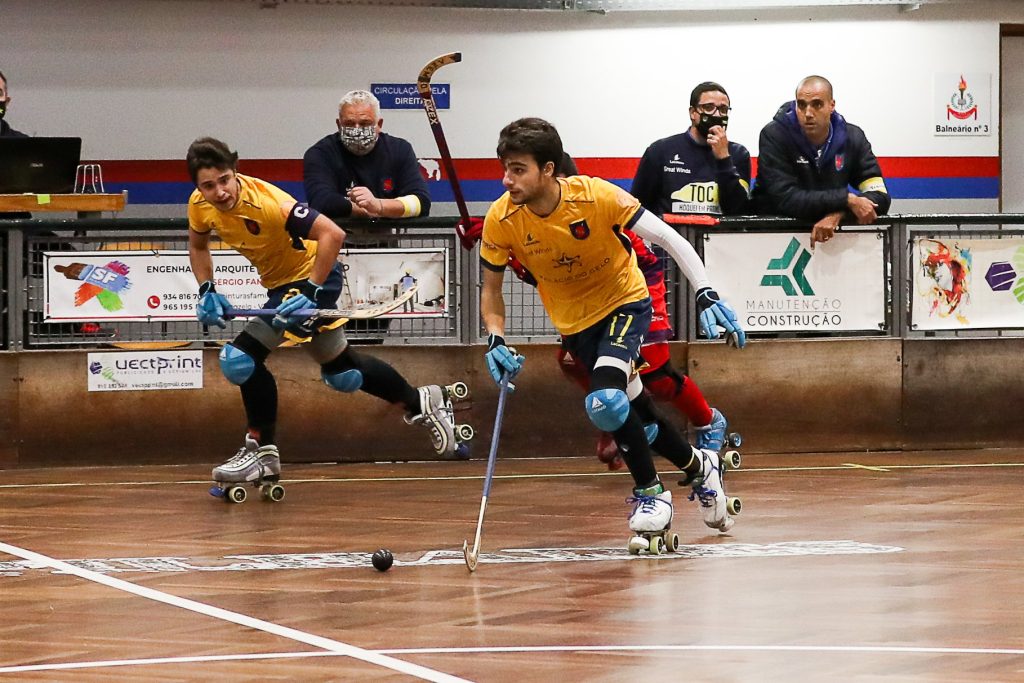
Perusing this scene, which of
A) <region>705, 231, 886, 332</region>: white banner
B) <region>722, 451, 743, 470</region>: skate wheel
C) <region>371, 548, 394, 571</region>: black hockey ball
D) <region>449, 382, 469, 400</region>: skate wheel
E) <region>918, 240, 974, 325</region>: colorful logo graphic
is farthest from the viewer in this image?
<region>918, 240, 974, 325</region>: colorful logo graphic

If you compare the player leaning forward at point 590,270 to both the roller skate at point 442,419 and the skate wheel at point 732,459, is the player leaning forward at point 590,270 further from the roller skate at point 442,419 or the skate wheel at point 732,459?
the roller skate at point 442,419

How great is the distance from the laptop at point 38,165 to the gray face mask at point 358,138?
175cm

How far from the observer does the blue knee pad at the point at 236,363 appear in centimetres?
852

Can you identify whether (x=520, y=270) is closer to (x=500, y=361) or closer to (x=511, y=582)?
(x=500, y=361)

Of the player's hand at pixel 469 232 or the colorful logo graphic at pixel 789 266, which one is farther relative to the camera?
the colorful logo graphic at pixel 789 266

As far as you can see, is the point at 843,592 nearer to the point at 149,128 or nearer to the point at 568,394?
the point at 568,394

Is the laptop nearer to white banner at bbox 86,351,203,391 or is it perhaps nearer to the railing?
the railing

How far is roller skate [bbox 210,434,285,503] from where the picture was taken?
27.9 ft

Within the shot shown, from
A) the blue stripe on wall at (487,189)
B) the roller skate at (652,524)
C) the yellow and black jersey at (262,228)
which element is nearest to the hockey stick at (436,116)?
the yellow and black jersey at (262,228)

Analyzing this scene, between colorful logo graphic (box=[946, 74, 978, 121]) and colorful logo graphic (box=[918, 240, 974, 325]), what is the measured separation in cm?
377

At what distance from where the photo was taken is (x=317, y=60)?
13109 mm

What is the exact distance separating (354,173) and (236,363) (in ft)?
6.04

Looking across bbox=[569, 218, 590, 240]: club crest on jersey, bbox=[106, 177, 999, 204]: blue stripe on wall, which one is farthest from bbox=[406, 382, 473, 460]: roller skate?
bbox=[106, 177, 999, 204]: blue stripe on wall

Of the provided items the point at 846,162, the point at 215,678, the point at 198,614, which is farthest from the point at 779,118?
the point at 215,678
